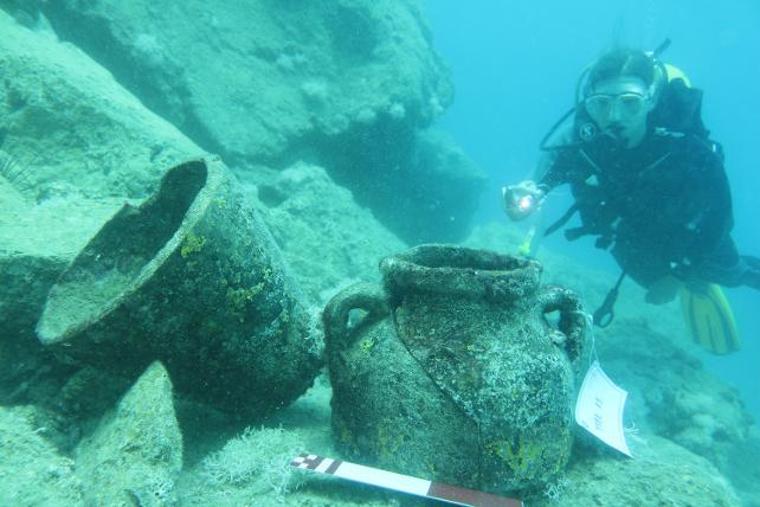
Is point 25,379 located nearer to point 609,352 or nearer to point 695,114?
point 695,114

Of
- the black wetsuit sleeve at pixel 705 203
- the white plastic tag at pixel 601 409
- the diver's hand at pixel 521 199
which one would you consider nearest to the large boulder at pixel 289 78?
the diver's hand at pixel 521 199

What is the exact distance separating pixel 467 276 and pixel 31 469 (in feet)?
5.76

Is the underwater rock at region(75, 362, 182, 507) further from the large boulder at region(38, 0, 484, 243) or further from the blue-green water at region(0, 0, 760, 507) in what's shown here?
the large boulder at region(38, 0, 484, 243)

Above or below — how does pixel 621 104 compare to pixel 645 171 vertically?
above

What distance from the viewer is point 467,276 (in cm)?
205

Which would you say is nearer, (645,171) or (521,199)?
(521,199)

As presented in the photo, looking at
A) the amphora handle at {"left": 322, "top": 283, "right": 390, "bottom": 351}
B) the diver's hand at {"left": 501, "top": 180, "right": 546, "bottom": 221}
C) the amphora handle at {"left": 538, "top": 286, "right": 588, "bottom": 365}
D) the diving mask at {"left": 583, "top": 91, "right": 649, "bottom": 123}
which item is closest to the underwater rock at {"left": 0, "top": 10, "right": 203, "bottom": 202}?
the amphora handle at {"left": 322, "top": 283, "right": 390, "bottom": 351}

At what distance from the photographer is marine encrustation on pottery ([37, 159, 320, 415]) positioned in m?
1.79

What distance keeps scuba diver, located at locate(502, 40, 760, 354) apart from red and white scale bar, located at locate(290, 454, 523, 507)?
3821 mm

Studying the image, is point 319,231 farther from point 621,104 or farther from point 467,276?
point 467,276

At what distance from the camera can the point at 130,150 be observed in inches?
159

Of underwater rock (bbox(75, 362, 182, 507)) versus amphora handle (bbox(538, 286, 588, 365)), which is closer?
underwater rock (bbox(75, 362, 182, 507))

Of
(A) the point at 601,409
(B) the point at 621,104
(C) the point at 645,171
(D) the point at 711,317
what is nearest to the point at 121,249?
(A) the point at 601,409

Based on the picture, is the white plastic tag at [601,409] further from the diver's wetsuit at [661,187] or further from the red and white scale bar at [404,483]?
the diver's wetsuit at [661,187]
